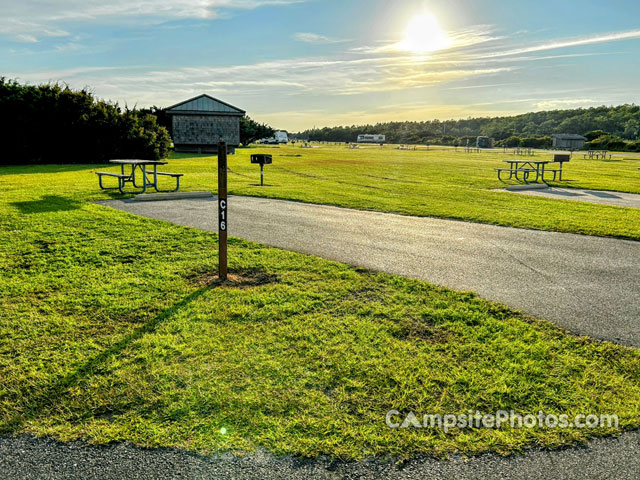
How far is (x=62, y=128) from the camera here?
24484 mm

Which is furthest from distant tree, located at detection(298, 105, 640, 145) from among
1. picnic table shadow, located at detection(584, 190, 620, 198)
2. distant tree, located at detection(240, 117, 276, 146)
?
picnic table shadow, located at detection(584, 190, 620, 198)

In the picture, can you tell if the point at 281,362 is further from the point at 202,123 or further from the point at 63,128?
the point at 202,123

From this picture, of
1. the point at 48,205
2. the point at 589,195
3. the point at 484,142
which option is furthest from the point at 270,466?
the point at 484,142

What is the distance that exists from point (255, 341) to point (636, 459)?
2709 millimetres

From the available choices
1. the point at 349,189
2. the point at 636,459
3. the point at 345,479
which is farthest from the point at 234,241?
the point at 349,189

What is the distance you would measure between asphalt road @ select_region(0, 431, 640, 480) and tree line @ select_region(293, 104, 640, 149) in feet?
240

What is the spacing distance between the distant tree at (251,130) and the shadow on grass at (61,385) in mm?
48495

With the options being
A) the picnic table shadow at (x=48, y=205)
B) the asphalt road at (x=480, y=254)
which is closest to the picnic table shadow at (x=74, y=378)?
the asphalt road at (x=480, y=254)

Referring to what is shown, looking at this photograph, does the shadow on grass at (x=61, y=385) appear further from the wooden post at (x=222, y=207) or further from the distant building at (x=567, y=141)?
the distant building at (x=567, y=141)

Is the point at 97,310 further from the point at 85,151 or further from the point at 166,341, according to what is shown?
the point at 85,151

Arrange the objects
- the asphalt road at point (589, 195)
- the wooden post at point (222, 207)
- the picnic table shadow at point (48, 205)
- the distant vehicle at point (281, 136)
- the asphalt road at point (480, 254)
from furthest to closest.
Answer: the distant vehicle at point (281, 136) → the asphalt road at point (589, 195) → the picnic table shadow at point (48, 205) → the wooden post at point (222, 207) → the asphalt road at point (480, 254)

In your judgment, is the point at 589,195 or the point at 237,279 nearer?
the point at 237,279

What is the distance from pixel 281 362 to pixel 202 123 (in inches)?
1434

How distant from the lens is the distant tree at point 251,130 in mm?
51375
